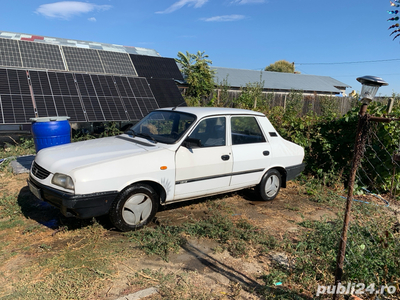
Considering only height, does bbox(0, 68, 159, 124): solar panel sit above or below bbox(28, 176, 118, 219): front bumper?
above

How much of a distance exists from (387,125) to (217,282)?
17.7ft

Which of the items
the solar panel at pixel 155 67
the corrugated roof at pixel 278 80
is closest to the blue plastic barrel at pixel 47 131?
the solar panel at pixel 155 67

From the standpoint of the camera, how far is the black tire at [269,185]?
5.65 m

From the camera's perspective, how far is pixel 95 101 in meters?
9.43

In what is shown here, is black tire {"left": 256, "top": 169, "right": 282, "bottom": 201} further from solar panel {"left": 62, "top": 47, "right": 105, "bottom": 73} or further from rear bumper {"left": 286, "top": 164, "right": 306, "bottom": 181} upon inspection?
solar panel {"left": 62, "top": 47, "right": 105, "bottom": 73}

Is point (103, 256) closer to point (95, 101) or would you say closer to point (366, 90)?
point (366, 90)

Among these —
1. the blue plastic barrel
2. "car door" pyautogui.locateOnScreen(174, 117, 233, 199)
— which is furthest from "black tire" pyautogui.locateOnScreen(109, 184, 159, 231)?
the blue plastic barrel

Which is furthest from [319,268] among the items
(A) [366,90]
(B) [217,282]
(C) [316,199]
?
(C) [316,199]

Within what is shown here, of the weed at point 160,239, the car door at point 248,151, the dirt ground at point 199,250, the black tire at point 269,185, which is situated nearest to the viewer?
the dirt ground at point 199,250

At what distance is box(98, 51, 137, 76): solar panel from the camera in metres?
13.4

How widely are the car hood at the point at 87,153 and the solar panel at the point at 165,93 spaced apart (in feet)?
21.7

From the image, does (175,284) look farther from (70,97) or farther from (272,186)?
(70,97)

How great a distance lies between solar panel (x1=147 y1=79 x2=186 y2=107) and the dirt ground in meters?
6.49

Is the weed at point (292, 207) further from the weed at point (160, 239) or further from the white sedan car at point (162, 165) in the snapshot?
the weed at point (160, 239)
